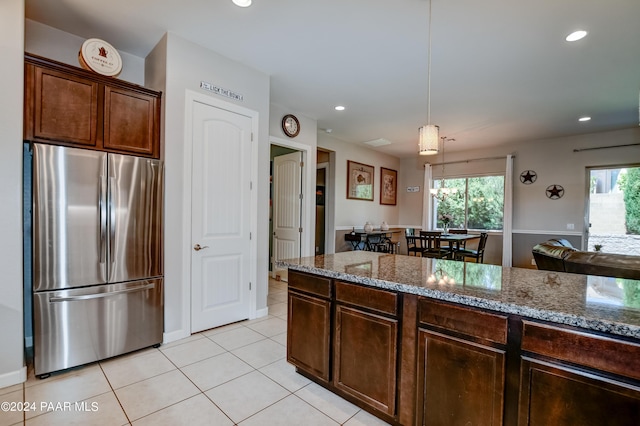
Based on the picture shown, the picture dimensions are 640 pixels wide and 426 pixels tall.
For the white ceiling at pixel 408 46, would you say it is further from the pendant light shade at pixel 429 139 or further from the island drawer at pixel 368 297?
the island drawer at pixel 368 297

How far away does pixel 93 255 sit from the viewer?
237cm

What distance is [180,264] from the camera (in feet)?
9.38

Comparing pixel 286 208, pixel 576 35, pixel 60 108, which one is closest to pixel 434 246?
pixel 286 208

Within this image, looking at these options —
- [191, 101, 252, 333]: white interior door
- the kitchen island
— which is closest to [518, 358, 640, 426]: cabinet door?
the kitchen island

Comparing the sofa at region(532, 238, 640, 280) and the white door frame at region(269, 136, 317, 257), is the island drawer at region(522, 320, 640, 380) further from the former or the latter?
the white door frame at region(269, 136, 317, 257)

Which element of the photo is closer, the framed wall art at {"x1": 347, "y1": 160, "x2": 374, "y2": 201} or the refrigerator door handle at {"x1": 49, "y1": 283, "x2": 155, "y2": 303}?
the refrigerator door handle at {"x1": 49, "y1": 283, "x2": 155, "y2": 303}

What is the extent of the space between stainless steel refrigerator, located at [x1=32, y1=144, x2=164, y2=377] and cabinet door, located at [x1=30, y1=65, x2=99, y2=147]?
0.47 feet

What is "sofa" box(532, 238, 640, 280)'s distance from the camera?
2.75 metres

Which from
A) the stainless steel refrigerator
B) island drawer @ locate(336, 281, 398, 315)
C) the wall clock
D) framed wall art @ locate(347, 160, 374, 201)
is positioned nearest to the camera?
island drawer @ locate(336, 281, 398, 315)

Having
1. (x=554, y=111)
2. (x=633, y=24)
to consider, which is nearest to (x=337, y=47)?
(x=633, y=24)

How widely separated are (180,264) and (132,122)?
137cm

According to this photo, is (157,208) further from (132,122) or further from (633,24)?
(633,24)

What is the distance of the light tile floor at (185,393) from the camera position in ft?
5.86

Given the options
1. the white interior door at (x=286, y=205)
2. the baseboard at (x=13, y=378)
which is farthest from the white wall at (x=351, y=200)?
the baseboard at (x=13, y=378)
